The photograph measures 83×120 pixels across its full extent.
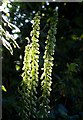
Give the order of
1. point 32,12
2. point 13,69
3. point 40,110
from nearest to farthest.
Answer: point 40,110 → point 13,69 → point 32,12

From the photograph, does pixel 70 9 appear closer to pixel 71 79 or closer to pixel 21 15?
pixel 21 15

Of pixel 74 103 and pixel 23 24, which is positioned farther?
pixel 23 24

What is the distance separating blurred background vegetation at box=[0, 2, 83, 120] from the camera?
221 centimetres

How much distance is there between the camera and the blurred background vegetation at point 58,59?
7.26 ft

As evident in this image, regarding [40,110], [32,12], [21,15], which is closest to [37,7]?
[32,12]

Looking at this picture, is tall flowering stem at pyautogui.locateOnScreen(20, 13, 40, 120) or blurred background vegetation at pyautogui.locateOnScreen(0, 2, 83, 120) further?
blurred background vegetation at pyautogui.locateOnScreen(0, 2, 83, 120)

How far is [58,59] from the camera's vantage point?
9.43 feet

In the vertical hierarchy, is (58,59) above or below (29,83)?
above

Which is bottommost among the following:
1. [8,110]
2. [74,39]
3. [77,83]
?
[8,110]

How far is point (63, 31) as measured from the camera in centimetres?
312

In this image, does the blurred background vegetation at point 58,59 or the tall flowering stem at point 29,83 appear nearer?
the tall flowering stem at point 29,83

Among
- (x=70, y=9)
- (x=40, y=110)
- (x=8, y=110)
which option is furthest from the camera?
(x=70, y=9)

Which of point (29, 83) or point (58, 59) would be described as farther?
point (58, 59)

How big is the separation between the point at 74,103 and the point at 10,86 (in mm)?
494
